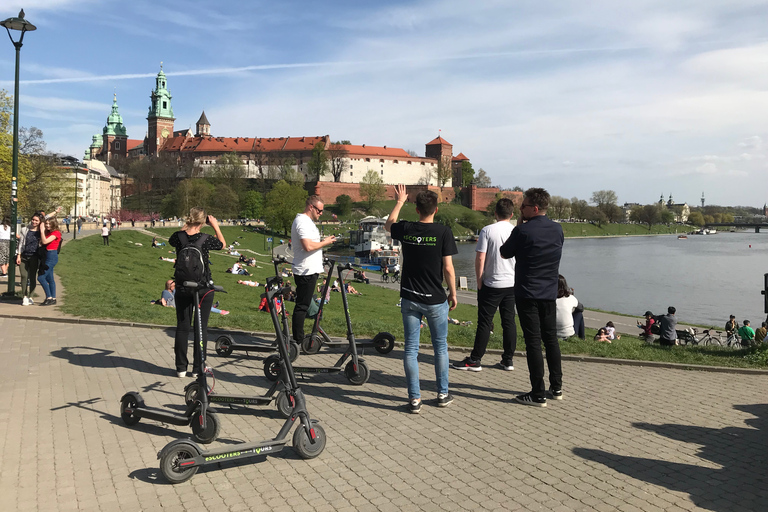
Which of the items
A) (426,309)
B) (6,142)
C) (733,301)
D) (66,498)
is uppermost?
(6,142)

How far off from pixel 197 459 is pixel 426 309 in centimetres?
250

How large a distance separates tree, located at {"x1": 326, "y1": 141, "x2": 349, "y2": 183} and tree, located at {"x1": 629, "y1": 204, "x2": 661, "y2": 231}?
9789 cm

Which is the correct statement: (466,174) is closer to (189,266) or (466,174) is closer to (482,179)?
(482,179)

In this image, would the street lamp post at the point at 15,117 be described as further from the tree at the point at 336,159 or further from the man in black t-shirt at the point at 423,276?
the tree at the point at 336,159

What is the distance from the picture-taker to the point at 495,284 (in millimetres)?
7301

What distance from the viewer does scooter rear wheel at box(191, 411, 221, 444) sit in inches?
193

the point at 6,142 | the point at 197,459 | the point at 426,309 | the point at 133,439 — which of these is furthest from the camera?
the point at 6,142

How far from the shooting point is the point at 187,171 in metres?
125

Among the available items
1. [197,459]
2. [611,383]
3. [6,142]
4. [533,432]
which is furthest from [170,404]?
[6,142]

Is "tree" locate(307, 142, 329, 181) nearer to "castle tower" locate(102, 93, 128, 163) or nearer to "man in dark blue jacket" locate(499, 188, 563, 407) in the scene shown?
"castle tower" locate(102, 93, 128, 163)

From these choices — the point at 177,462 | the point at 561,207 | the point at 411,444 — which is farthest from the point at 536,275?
the point at 561,207

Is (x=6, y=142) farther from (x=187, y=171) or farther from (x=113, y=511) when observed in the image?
(x=187, y=171)

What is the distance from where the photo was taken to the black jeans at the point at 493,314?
736 cm

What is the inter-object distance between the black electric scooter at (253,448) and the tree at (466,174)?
152m
